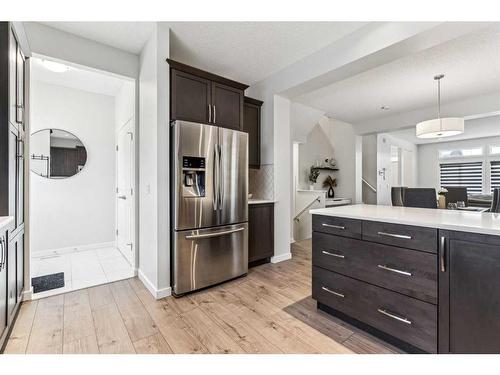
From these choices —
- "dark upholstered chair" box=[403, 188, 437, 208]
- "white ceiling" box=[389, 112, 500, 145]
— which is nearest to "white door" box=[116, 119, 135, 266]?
"dark upholstered chair" box=[403, 188, 437, 208]

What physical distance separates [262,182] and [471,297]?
2604mm

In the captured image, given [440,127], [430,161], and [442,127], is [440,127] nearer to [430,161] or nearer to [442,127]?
[442,127]

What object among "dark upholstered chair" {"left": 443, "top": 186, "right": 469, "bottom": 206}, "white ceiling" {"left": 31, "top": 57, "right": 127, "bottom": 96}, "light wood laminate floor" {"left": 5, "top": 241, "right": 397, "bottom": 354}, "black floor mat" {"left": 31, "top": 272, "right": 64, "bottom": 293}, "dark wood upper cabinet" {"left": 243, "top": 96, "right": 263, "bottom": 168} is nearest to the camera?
"light wood laminate floor" {"left": 5, "top": 241, "right": 397, "bottom": 354}

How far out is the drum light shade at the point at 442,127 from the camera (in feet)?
10.8

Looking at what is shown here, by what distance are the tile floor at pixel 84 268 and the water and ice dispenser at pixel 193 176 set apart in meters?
1.37

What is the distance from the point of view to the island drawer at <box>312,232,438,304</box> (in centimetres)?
142

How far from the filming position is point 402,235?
1.52 meters

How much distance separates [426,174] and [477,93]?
561 cm

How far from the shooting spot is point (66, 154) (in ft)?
12.2

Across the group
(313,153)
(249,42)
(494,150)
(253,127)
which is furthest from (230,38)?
(494,150)

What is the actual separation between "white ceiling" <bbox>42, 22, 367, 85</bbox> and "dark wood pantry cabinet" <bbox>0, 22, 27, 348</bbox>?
795mm

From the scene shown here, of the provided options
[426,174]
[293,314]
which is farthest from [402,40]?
[426,174]

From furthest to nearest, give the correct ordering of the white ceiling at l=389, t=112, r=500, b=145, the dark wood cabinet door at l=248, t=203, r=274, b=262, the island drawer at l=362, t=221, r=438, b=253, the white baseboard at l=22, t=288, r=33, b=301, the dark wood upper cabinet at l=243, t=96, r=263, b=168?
1. the white ceiling at l=389, t=112, r=500, b=145
2. the dark wood upper cabinet at l=243, t=96, r=263, b=168
3. the dark wood cabinet door at l=248, t=203, r=274, b=262
4. the white baseboard at l=22, t=288, r=33, b=301
5. the island drawer at l=362, t=221, r=438, b=253

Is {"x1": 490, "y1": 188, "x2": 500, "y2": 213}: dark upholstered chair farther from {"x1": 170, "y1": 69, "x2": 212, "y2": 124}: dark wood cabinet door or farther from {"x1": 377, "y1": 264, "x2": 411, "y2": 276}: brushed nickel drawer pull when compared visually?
{"x1": 170, "y1": 69, "x2": 212, "y2": 124}: dark wood cabinet door
